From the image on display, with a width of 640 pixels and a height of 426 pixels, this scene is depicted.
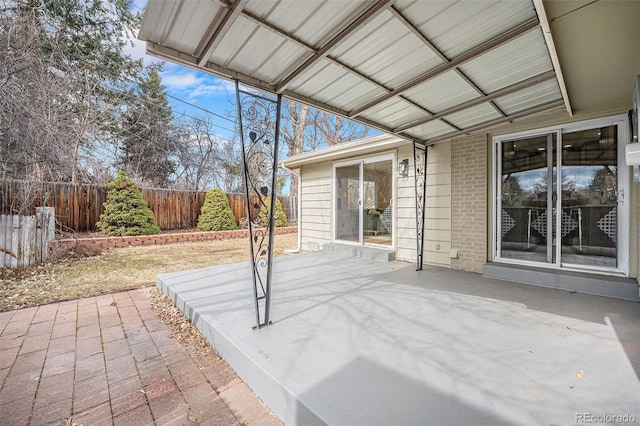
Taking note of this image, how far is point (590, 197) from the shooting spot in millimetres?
3701

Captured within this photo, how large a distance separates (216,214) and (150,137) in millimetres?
6658

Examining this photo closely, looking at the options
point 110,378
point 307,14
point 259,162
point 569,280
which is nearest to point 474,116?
point 569,280

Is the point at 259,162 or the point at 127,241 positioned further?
the point at 127,241

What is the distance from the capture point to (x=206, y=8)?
177 cm

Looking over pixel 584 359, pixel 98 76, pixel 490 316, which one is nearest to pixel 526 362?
pixel 584 359

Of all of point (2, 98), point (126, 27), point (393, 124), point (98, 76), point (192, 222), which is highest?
point (126, 27)

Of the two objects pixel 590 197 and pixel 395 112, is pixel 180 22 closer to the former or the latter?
pixel 395 112

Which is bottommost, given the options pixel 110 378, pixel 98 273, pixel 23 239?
pixel 110 378

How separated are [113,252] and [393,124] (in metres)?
7.52

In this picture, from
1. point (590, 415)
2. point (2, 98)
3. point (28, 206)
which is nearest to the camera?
point (590, 415)

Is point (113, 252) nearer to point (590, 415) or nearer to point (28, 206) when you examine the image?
point (28, 206)

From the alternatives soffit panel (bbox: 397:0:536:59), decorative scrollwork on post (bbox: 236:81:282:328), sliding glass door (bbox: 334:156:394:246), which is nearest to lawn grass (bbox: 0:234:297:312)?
sliding glass door (bbox: 334:156:394:246)

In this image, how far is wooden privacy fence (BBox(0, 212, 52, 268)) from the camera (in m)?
5.09

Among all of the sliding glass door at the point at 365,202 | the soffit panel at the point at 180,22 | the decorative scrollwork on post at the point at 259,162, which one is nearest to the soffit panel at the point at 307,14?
the soffit panel at the point at 180,22
